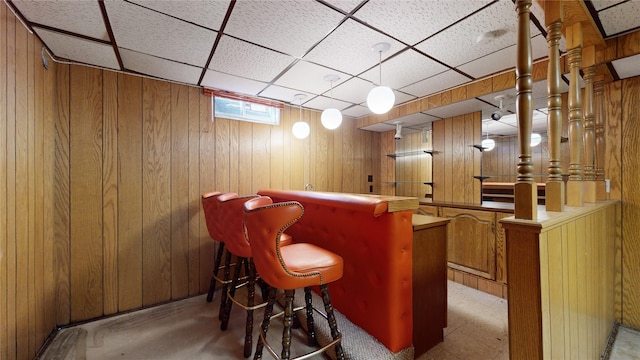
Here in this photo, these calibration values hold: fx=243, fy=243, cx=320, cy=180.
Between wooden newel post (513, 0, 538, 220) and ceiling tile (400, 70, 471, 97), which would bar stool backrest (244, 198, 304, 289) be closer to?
wooden newel post (513, 0, 538, 220)

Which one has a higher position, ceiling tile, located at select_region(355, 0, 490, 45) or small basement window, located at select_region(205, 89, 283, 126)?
ceiling tile, located at select_region(355, 0, 490, 45)

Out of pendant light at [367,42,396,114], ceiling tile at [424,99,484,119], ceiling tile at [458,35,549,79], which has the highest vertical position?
ceiling tile at [458,35,549,79]

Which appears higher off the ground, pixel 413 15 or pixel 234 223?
pixel 413 15

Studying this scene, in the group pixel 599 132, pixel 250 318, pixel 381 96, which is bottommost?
pixel 250 318

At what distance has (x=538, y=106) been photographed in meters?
2.95

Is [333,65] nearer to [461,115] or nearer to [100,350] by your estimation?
[461,115]

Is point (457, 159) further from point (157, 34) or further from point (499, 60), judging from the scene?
point (157, 34)

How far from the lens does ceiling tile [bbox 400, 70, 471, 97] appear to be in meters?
2.61

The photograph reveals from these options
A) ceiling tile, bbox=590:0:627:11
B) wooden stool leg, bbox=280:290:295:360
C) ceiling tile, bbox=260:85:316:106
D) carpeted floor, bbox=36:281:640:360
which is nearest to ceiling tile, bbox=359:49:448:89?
ceiling tile, bbox=260:85:316:106

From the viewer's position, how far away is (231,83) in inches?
110

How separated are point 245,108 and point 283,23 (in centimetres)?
166

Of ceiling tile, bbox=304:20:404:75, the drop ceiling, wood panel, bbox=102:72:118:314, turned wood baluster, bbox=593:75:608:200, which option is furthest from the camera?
wood panel, bbox=102:72:118:314

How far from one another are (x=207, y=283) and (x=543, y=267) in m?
3.06

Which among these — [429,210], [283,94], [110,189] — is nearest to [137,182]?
[110,189]
